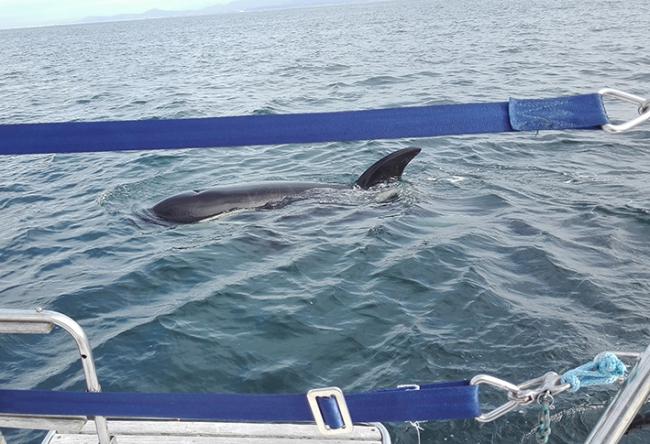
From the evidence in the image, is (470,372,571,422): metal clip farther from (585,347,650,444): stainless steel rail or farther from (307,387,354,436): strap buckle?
(307,387,354,436): strap buckle

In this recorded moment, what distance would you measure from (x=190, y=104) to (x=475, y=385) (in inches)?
847

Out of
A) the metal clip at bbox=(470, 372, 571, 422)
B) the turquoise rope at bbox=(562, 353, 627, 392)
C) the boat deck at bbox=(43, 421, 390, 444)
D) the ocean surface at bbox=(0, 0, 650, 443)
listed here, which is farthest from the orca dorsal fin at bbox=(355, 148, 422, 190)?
the metal clip at bbox=(470, 372, 571, 422)


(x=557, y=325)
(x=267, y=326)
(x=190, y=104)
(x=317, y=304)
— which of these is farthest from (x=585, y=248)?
(x=190, y=104)

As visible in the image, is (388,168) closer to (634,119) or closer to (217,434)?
(217,434)

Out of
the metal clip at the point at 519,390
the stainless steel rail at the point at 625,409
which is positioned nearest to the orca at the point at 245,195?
the metal clip at the point at 519,390

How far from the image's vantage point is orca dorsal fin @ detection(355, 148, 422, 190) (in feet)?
34.1

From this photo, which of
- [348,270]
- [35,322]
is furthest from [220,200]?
[35,322]

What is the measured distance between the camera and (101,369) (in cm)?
Answer: 585

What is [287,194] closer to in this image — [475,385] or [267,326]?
[267,326]

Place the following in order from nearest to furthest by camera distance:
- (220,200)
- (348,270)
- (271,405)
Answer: (271,405)
(348,270)
(220,200)

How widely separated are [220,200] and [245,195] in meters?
0.43

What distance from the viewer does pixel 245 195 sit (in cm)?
1028

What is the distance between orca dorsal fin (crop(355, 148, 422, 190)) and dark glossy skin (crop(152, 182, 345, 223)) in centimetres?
94

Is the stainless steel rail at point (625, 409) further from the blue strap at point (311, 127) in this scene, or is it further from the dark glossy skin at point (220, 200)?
the dark glossy skin at point (220, 200)
